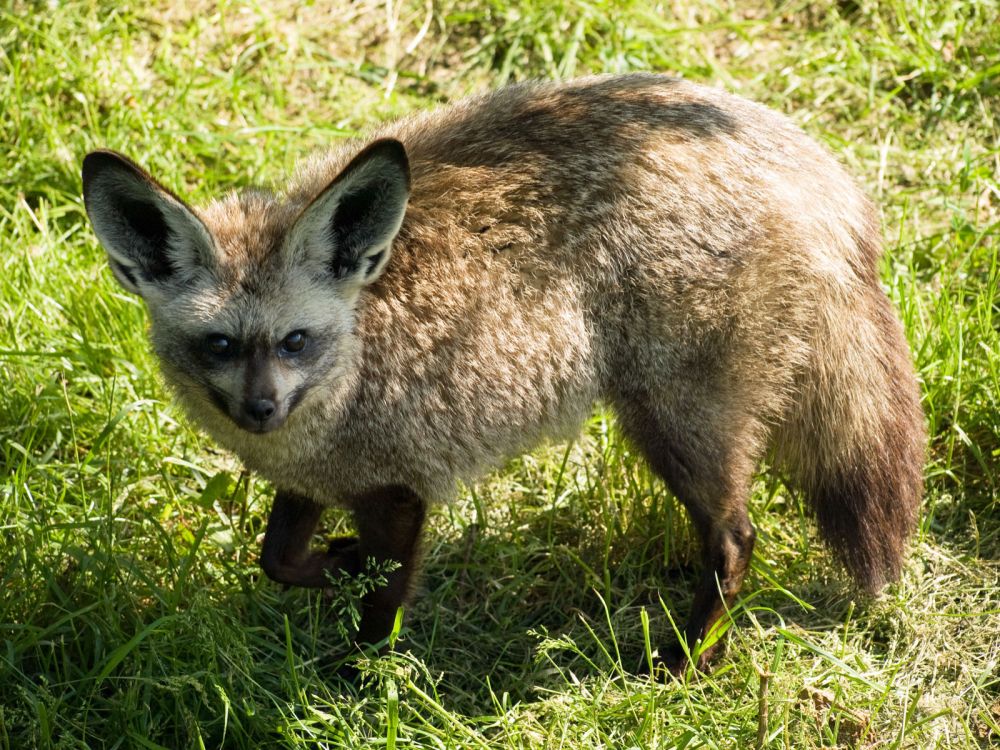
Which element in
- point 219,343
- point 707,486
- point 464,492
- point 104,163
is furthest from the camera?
point 464,492

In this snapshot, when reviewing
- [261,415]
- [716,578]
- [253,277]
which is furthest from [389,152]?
[716,578]

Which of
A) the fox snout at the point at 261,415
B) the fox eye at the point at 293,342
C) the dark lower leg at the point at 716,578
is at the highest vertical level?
the fox eye at the point at 293,342

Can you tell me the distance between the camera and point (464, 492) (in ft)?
17.7

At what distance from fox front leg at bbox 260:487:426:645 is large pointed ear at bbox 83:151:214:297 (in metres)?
1.09

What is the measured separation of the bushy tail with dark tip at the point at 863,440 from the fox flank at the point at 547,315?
1 cm

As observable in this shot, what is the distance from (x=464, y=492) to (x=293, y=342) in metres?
1.45

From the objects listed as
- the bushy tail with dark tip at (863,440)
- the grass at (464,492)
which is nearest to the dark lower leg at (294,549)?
the grass at (464,492)

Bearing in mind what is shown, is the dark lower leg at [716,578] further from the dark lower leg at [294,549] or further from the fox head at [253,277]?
the fox head at [253,277]

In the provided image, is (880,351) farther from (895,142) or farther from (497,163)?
(895,142)

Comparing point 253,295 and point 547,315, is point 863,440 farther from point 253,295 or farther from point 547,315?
point 253,295

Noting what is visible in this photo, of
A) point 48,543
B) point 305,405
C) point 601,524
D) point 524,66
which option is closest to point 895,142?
point 524,66

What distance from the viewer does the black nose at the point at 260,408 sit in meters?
4.07

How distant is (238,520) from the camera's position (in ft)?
17.3

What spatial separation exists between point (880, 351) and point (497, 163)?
1.68 metres
